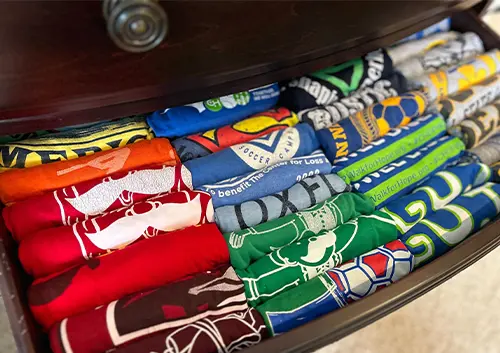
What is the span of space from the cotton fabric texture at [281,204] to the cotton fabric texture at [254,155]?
6 centimetres

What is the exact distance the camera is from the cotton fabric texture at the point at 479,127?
1.00 m

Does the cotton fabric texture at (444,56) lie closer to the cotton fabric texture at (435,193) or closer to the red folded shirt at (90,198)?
the cotton fabric texture at (435,193)

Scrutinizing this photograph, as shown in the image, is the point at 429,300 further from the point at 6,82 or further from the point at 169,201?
the point at 6,82

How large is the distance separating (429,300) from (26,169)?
25.6 inches

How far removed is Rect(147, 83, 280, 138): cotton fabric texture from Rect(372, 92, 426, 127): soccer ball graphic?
0.21 meters

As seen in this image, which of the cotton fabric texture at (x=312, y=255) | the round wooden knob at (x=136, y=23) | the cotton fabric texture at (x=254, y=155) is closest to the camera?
the round wooden knob at (x=136, y=23)

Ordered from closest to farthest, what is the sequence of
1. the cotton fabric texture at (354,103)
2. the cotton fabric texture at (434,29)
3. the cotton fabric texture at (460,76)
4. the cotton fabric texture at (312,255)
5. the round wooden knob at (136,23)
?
the round wooden knob at (136,23)
the cotton fabric texture at (312,255)
the cotton fabric texture at (354,103)
the cotton fabric texture at (460,76)
the cotton fabric texture at (434,29)

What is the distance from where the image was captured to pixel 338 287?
706 millimetres

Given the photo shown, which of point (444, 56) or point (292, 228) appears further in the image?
point (444, 56)

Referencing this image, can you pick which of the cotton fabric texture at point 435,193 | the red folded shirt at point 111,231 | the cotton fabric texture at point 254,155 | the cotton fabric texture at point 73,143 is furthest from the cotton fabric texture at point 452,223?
the cotton fabric texture at point 73,143

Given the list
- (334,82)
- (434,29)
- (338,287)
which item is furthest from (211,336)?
(434,29)

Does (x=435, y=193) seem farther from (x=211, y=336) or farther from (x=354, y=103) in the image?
(x=211, y=336)

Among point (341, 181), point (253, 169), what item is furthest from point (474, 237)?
point (253, 169)

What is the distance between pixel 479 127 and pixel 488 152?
0.06 metres
